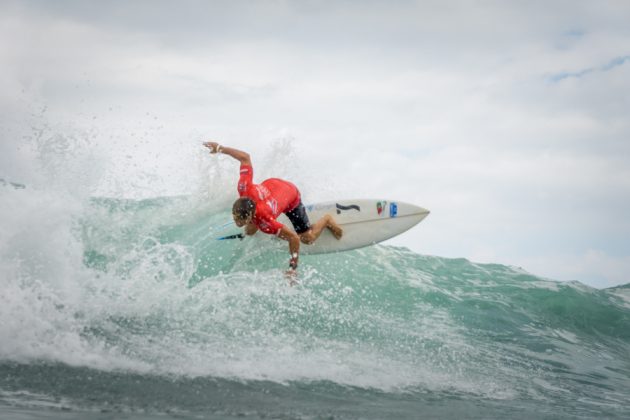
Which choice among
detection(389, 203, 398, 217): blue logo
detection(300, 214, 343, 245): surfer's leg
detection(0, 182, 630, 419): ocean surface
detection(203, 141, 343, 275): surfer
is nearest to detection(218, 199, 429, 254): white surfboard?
detection(389, 203, 398, 217): blue logo

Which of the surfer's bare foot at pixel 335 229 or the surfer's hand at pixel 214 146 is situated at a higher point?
the surfer's hand at pixel 214 146

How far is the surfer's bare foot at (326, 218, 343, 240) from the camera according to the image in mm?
7711

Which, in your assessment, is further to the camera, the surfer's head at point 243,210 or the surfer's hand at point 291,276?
the surfer's hand at point 291,276

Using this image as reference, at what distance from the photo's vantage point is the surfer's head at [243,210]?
20.4ft

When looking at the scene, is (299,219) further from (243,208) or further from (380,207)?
(243,208)

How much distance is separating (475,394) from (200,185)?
5.62 m

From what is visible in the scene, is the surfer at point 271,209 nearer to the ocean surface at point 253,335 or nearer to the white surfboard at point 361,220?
the white surfboard at point 361,220

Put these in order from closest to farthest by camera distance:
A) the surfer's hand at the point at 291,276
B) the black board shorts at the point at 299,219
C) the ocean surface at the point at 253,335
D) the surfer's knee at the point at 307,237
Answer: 1. the ocean surface at the point at 253,335
2. the surfer's hand at the point at 291,276
3. the black board shorts at the point at 299,219
4. the surfer's knee at the point at 307,237

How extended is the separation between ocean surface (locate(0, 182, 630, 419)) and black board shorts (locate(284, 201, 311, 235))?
0.35 metres

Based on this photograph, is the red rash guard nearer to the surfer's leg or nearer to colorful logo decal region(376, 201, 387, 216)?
the surfer's leg

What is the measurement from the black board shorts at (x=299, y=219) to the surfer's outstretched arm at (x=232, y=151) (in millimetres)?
981

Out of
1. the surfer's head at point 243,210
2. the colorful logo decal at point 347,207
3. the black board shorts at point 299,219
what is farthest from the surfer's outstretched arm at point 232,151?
the colorful logo decal at point 347,207

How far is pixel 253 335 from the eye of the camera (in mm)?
4910

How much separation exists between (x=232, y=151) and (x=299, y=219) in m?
1.28
